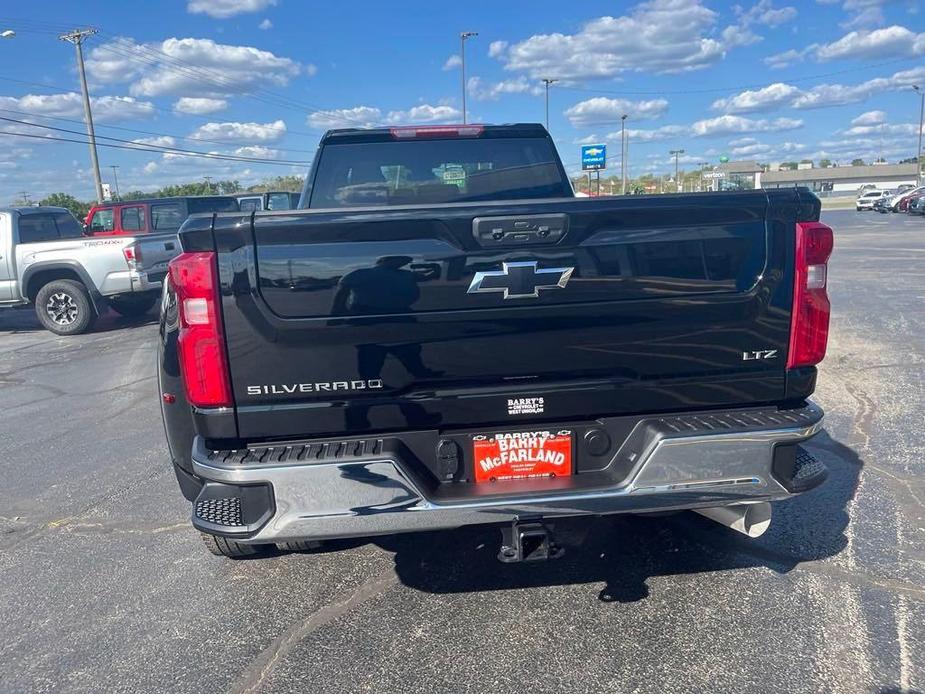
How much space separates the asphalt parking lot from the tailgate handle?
1614 millimetres

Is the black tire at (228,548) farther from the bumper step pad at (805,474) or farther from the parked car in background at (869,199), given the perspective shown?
the parked car in background at (869,199)

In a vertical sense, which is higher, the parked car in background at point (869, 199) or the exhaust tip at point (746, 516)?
the parked car in background at point (869, 199)

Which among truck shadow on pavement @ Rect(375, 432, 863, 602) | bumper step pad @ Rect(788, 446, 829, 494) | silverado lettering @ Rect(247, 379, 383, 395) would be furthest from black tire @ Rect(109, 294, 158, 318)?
bumper step pad @ Rect(788, 446, 829, 494)

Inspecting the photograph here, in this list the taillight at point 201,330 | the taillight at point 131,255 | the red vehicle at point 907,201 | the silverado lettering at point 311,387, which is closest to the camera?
the taillight at point 201,330

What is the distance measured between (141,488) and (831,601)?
4.12 m

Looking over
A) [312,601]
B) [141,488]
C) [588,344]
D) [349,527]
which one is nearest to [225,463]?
[349,527]

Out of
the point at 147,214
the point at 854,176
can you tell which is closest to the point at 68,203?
the point at 147,214

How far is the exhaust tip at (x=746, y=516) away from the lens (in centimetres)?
307

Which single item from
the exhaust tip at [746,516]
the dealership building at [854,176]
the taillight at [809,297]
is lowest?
the exhaust tip at [746,516]

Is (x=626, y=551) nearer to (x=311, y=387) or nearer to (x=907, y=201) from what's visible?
(x=311, y=387)

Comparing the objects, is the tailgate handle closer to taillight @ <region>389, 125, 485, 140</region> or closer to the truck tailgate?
the truck tailgate

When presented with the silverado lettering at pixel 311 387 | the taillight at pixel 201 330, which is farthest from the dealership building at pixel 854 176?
the taillight at pixel 201 330

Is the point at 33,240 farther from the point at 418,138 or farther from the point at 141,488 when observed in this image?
the point at 418,138

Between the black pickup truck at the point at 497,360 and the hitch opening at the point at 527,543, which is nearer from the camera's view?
the black pickup truck at the point at 497,360
